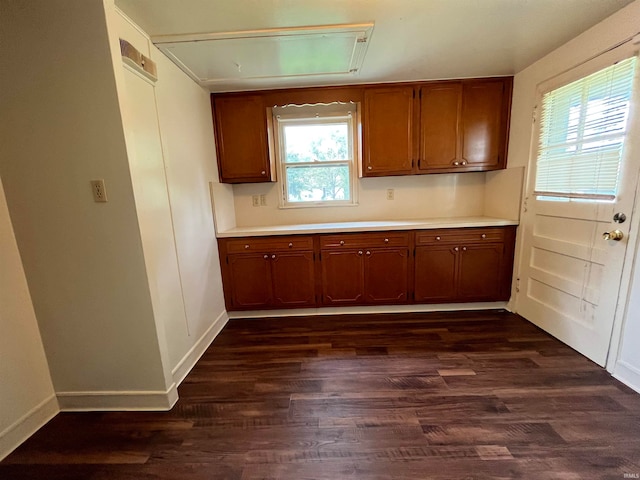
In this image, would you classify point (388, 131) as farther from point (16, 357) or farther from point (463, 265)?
point (16, 357)

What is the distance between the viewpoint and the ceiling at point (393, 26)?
147cm

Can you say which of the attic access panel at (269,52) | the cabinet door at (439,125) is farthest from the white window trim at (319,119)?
the cabinet door at (439,125)

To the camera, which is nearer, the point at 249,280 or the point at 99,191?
the point at 99,191

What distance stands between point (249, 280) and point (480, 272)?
226 centimetres

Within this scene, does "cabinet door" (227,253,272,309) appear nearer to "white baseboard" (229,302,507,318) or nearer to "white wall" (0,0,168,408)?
"white baseboard" (229,302,507,318)

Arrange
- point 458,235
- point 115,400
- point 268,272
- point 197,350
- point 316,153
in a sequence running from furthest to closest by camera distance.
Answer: point 316,153 < point 268,272 < point 458,235 < point 197,350 < point 115,400

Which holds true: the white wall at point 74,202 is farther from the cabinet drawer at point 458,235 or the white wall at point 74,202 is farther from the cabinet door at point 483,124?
the cabinet door at point 483,124

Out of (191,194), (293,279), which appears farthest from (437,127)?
(191,194)

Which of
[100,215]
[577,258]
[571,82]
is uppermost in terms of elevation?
[571,82]

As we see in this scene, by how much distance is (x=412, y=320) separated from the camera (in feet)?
8.38

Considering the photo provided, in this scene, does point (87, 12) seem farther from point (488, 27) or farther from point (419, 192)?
point (419, 192)

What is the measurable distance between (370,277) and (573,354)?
158cm

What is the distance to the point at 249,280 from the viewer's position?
8.75 ft

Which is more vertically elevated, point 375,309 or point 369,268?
point 369,268
